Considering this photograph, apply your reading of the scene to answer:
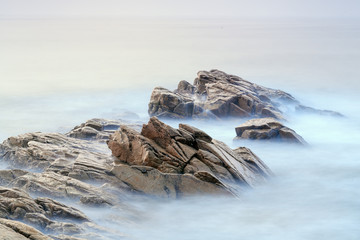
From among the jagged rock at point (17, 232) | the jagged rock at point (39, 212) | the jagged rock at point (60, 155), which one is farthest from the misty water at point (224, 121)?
the jagged rock at point (17, 232)

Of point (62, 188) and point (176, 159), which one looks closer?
point (62, 188)

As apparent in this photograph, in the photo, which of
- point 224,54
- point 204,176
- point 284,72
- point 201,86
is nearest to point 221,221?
point 204,176

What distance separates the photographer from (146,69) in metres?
65.8

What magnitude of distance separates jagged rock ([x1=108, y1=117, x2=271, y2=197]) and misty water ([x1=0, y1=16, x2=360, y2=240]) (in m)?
0.65

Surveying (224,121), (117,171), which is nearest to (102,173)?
(117,171)

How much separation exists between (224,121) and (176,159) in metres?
13.5

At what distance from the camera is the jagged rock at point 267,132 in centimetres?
2630

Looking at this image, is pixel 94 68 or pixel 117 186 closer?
pixel 117 186

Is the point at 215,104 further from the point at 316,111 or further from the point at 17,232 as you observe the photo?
the point at 17,232

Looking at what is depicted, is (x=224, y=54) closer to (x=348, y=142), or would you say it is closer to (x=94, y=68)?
(x=94, y=68)

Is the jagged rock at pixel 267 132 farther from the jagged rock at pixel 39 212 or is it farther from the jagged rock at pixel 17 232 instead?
the jagged rock at pixel 17 232

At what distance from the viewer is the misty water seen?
16.5 metres

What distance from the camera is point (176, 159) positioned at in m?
18.5

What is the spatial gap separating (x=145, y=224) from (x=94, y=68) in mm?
53549
